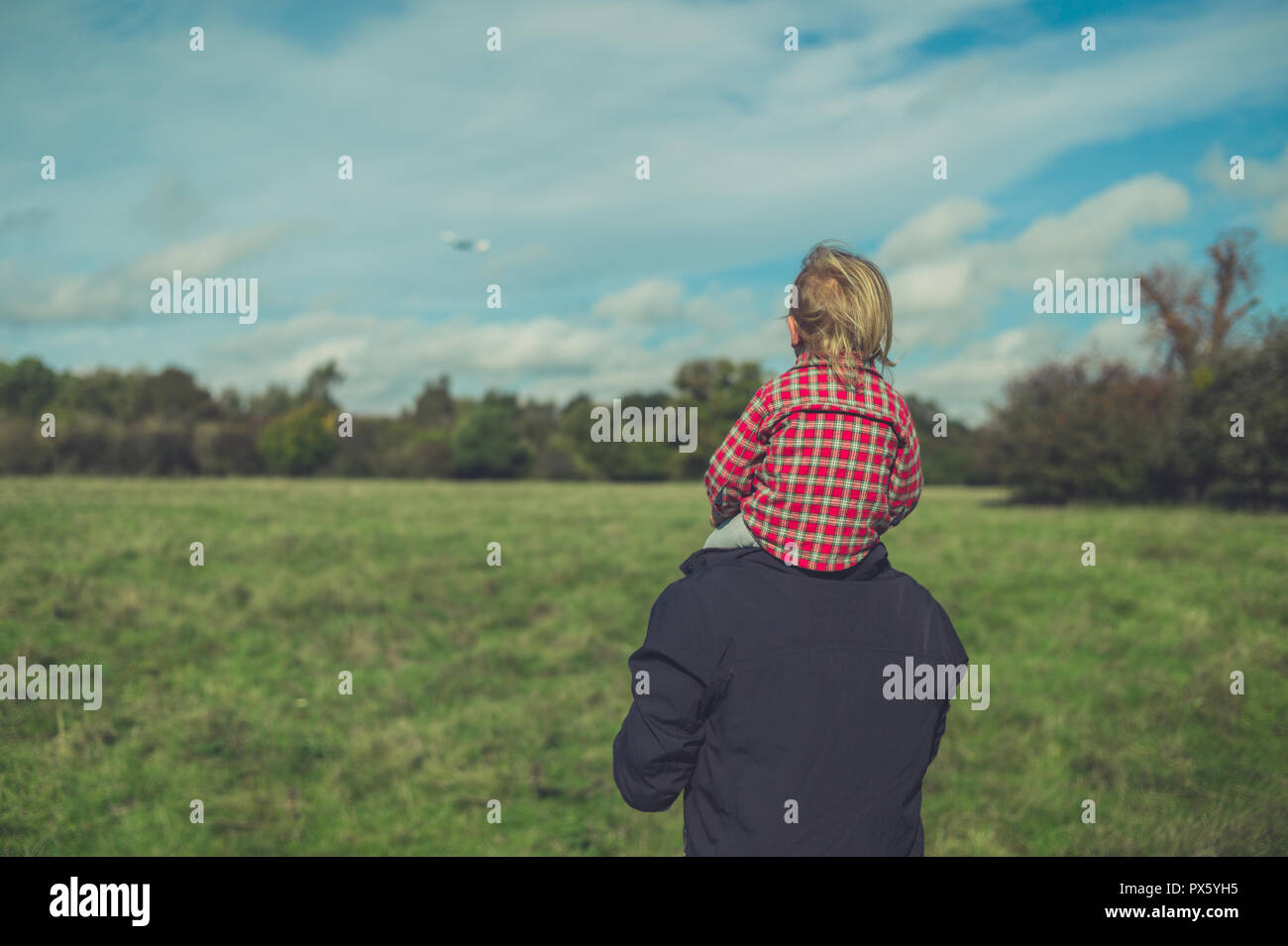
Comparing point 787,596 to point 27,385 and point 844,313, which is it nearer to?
point 844,313

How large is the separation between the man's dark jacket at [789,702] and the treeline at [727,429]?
9.90m

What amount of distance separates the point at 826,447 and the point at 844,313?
0.33m

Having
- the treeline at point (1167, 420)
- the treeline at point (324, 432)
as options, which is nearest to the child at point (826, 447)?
the treeline at point (324, 432)

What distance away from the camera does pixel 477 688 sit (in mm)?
10602

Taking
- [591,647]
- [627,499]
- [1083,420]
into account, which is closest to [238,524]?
[591,647]

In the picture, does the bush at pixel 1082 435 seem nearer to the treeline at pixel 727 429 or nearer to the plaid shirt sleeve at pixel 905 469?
the treeline at pixel 727 429

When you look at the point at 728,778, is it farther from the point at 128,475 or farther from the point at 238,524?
the point at 128,475

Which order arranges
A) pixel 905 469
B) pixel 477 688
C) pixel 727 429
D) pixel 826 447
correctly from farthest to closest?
pixel 727 429
pixel 477 688
pixel 905 469
pixel 826 447

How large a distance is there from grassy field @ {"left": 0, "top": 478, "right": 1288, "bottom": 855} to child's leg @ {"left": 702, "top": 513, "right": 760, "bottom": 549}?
5.53 meters

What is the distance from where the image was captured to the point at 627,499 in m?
31.9

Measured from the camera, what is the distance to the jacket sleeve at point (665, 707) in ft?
5.88

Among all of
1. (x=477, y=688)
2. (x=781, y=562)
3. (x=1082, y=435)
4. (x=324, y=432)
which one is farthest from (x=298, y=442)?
(x=781, y=562)

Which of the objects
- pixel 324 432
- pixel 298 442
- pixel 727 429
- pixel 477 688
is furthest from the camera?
pixel 324 432

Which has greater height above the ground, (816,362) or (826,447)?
(816,362)
